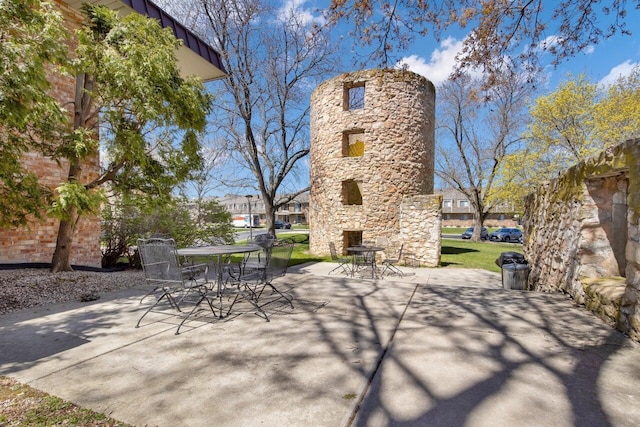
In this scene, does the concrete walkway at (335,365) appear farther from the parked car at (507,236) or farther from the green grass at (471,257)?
the parked car at (507,236)

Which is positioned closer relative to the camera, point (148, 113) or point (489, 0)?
point (489, 0)

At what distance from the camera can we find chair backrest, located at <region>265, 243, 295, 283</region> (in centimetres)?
464

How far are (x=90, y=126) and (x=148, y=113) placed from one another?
92.6 inches

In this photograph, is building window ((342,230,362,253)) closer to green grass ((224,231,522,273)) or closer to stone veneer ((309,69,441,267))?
stone veneer ((309,69,441,267))

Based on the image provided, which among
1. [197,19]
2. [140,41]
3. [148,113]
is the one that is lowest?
[148,113]

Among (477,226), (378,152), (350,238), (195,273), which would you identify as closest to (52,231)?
(195,273)

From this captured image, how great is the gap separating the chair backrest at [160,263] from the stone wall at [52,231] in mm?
3670

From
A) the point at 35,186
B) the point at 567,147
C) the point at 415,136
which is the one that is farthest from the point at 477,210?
the point at 35,186

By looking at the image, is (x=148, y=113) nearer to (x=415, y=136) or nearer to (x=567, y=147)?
(x=415, y=136)

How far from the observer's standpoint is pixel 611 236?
4762 millimetres

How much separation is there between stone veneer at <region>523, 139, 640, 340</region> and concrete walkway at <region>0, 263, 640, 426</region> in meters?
0.35

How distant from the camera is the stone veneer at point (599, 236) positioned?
11.5 feet

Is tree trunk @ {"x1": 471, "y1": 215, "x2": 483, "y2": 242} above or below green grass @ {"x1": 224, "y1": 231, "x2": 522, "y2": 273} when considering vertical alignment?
above

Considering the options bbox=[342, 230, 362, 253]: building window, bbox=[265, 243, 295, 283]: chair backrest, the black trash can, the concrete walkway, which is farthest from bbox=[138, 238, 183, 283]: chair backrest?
bbox=[342, 230, 362, 253]: building window
